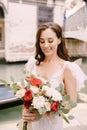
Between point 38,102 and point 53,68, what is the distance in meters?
0.12

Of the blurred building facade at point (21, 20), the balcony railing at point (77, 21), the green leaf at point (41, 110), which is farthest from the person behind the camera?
the balcony railing at point (77, 21)

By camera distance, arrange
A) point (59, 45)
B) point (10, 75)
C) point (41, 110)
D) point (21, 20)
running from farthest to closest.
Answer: point (21, 20) → point (10, 75) → point (59, 45) → point (41, 110)

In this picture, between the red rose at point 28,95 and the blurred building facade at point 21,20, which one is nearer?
the red rose at point 28,95

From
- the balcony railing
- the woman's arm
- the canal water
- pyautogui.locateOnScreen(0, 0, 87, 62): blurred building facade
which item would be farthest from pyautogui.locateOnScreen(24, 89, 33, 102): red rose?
the balcony railing

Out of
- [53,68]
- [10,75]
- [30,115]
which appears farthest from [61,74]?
[10,75]

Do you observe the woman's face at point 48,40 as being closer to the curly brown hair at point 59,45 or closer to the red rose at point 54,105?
the curly brown hair at point 59,45

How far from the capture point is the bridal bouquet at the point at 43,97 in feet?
2.18

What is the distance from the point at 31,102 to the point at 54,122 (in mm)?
103

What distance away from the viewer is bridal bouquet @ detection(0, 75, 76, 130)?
664 mm

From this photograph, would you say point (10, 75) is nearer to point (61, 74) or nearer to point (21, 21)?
point (61, 74)

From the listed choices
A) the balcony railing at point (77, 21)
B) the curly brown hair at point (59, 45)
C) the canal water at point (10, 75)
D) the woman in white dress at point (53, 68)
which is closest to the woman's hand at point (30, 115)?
the woman in white dress at point (53, 68)

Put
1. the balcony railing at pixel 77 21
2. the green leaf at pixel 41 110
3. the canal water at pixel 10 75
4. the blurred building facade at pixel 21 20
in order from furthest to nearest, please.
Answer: the balcony railing at pixel 77 21 < the blurred building facade at pixel 21 20 < the canal water at pixel 10 75 < the green leaf at pixel 41 110

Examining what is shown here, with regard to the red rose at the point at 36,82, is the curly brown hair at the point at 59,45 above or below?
above

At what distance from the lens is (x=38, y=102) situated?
0.66 m
